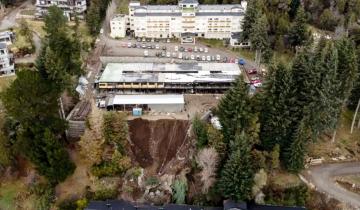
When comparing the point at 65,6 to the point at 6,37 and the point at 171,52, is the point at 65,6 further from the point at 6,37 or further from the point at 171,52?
the point at 171,52

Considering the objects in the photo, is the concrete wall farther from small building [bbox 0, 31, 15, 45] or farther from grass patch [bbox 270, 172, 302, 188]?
small building [bbox 0, 31, 15, 45]

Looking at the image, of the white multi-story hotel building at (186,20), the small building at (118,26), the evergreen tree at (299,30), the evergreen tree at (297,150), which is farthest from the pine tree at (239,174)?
the small building at (118,26)

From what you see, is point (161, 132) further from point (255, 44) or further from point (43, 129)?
point (255, 44)

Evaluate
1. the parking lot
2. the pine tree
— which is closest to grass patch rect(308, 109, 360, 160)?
the pine tree

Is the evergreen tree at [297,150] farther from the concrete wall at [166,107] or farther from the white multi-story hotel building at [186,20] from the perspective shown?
the white multi-story hotel building at [186,20]

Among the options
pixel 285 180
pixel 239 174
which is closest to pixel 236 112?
pixel 239 174
